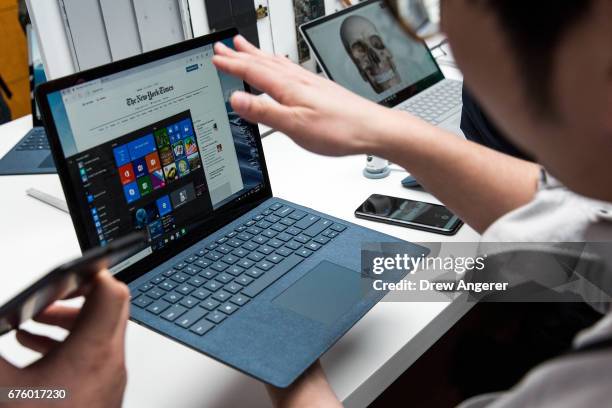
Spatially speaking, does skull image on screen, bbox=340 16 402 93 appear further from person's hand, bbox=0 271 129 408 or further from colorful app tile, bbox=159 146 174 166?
person's hand, bbox=0 271 129 408

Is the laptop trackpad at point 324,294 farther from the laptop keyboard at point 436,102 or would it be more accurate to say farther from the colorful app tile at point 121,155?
the laptop keyboard at point 436,102

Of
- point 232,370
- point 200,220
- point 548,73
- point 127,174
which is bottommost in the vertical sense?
point 232,370

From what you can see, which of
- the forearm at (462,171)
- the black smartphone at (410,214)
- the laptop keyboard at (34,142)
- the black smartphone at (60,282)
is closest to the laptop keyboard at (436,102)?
the black smartphone at (410,214)

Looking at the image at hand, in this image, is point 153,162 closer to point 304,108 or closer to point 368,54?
point 304,108

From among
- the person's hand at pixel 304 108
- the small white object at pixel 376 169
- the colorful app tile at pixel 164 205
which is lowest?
the small white object at pixel 376 169

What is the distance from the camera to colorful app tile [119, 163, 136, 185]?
0.81 metres

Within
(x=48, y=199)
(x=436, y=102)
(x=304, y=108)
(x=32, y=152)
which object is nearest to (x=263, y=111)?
(x=304, y=108)

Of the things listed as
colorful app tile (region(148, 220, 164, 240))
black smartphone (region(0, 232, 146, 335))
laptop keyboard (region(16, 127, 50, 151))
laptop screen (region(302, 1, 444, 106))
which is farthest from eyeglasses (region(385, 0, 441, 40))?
laptop keyboard (region(16, 127, 50, 151))

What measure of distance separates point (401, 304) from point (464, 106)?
0.58m

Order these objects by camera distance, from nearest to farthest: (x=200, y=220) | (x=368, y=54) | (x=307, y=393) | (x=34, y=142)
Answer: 1. (x=307, y=393)
2. (x=200, y=220)
3. (x=368, y=54)
4. (x=34, y=142)

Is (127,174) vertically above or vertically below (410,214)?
above

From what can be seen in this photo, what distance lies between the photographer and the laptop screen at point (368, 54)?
132 centimetres

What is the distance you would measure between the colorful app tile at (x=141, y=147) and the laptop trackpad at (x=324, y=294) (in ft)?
0.86

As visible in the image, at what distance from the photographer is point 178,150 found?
0.87 m
